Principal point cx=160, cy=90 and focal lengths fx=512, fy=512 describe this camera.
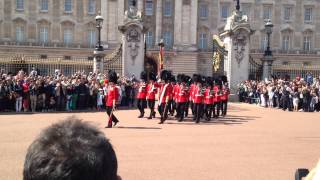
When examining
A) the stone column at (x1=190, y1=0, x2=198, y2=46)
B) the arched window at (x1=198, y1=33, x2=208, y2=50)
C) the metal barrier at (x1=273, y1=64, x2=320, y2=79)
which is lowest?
the metal barrier at (x1=273, y1=64, x2=320, y2=79)

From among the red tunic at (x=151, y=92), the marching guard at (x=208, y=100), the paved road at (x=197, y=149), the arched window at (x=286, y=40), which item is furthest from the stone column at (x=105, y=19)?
the paved road at (x=197, y=149)

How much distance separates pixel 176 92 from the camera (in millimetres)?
17312

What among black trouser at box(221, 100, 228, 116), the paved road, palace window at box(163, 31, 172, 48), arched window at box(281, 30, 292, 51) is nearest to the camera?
the paved road

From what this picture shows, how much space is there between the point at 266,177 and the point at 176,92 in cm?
990

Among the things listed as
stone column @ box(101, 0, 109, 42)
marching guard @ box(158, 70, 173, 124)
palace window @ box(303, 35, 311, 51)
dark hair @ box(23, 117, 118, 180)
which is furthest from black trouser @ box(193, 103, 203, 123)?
palace window @ box(303, 35, 311, 51)

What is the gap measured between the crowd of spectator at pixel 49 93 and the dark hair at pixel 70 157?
1604 cm

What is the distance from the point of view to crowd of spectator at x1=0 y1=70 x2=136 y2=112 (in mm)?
19422

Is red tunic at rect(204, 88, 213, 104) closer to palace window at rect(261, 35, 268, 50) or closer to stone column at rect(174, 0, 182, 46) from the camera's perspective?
stone column at rect(174, 0, 182, 46)

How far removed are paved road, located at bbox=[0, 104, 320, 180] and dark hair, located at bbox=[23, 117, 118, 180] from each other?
3729 mm

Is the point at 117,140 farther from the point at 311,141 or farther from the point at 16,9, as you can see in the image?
the point at 16,9

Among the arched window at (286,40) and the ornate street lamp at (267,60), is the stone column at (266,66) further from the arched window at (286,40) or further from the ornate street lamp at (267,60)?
the arched window at (286,40)

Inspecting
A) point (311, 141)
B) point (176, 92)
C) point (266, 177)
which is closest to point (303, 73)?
point (176, 92)

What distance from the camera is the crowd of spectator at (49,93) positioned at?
19.4 m

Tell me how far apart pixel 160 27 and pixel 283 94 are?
3199 cm
